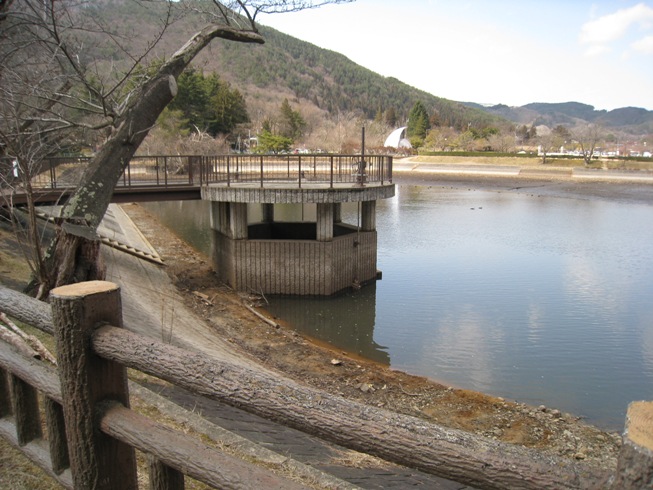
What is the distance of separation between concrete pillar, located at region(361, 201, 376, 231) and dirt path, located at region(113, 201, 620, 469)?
5388 millimetres

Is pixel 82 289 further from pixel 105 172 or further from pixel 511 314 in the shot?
pixel 511 314

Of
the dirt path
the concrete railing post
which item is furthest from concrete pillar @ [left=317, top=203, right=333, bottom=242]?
the concrete railing post

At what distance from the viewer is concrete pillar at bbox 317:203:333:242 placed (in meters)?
17.5

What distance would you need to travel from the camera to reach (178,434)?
2660mm

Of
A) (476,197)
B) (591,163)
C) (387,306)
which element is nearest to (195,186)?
(387,306)

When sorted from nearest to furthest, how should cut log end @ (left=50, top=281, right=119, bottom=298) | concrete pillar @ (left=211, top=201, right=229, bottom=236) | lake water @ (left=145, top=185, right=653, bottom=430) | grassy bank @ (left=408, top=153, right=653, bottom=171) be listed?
cut log end @ (left=50, top=281, right=119, bottom=298) → lake water @ (left=145, top=185, right=653, bottom=430) → concrete pillar @ (left=211, top=201, right=229, bottom=236) → grassy bank @ (left=408, top=153, right=653, bottom=171)

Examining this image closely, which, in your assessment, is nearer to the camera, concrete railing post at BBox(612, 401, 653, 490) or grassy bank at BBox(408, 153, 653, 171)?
concrete railing post at BBox(612, 401, 653, 490)

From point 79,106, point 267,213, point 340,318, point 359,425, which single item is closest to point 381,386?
point 340,318

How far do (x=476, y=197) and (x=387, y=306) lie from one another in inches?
1501

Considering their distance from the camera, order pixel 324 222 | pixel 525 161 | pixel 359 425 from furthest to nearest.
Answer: pixel 525 161 → pixel 324 222 → pixel 359 425

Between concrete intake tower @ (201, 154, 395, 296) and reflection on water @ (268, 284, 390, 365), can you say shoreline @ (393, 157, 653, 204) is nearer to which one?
concrete intake tower @ (201, 154, 395, 296)

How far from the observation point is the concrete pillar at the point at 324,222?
1748cm

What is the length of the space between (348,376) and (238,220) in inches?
320

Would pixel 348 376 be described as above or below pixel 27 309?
below
